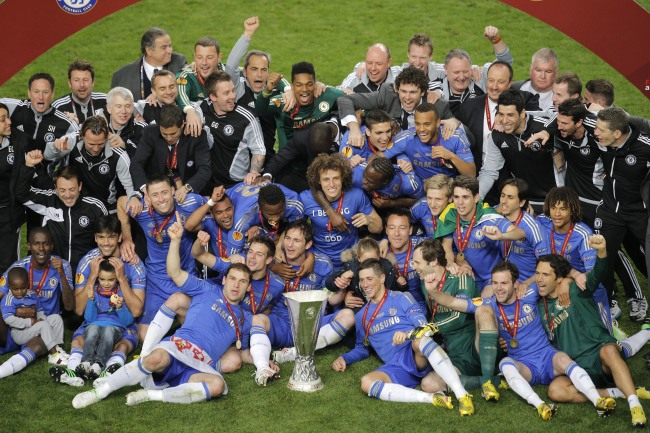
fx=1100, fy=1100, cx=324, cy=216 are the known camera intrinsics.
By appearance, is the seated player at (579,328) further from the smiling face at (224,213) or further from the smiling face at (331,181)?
the smiling face at (224,213)

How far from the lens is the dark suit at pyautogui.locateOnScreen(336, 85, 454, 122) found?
1032 centimetres

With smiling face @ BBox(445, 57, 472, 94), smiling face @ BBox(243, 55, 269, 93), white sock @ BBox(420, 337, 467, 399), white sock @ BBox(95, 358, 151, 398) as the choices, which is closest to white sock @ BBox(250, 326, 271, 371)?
white sock @ BBox(95, 358, 151, 398)

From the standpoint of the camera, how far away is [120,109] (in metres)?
10.3

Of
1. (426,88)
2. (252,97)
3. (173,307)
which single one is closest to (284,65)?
(252,97)

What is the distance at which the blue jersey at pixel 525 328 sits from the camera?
8.66 metres

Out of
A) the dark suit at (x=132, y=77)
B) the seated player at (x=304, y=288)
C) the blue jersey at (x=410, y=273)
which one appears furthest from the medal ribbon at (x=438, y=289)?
the dark suit at (x=132, y=77)

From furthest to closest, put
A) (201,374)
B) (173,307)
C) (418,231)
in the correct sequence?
(418,231) < (173,307) < (201,374)

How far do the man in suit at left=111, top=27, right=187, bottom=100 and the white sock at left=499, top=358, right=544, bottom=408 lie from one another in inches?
198

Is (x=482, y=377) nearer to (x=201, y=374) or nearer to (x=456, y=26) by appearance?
(x=201, y=374)

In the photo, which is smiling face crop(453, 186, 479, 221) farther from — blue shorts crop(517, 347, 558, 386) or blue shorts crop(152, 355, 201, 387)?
blue shorts crop(152, 355, 201, 387)

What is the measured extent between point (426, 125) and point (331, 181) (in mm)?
986

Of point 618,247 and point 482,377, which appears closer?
point 482,377

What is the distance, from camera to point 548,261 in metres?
8.65

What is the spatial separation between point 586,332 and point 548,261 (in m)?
0.62
